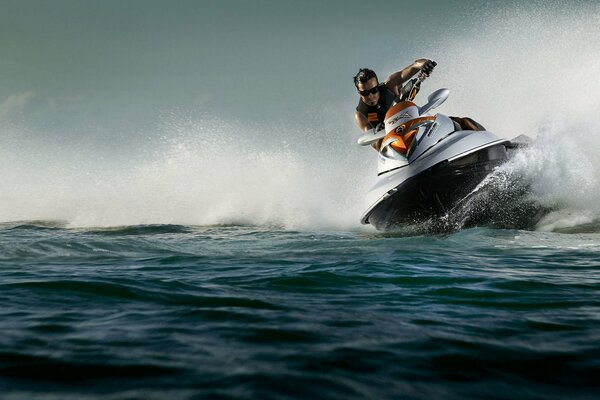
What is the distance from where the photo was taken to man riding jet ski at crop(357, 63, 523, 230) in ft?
24.3

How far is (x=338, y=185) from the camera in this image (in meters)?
13.6

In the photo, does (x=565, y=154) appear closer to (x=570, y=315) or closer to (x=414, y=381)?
(x=570, y=315)

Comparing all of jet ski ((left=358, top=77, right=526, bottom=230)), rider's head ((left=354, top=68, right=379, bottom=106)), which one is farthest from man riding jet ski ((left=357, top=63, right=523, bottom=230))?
rider's head ((left=354, top=68, right=379, bottom=106))

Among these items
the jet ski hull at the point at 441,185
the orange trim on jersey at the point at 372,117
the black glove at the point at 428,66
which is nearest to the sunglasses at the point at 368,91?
the orange trim on jersey at the point at 372,117

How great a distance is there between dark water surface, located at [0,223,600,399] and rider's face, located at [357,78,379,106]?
3.62 metres

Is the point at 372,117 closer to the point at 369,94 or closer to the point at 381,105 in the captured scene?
the point at 381,105

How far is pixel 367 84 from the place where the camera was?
822cm

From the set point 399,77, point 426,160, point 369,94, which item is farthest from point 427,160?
point 399,77

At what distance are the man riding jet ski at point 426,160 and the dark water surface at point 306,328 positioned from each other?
225cm

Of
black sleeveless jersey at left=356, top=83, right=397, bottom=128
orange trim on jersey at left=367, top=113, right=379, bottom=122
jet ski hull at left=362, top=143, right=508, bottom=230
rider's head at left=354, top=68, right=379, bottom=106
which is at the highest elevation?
rider's head at left=354, top=68, right=379, bottom=106

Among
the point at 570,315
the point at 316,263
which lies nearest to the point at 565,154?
the point at 316,263

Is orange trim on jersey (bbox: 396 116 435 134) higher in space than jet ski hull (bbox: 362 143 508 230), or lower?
higher

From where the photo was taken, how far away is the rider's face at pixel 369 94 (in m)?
8.22

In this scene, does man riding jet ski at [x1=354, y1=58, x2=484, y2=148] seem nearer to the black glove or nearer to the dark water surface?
the black glove
